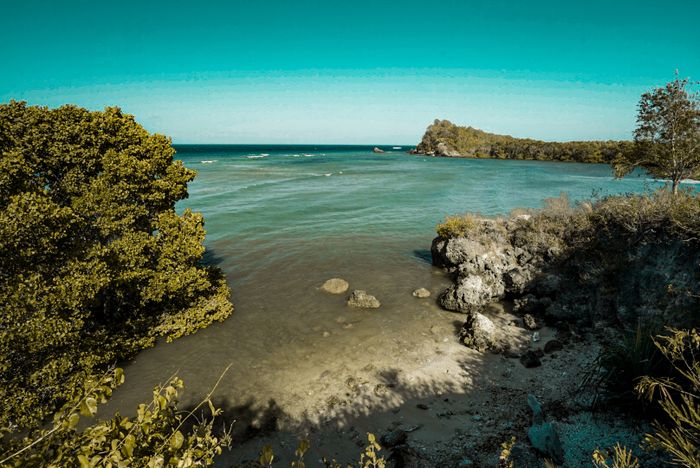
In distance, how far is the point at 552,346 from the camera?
13.9 m

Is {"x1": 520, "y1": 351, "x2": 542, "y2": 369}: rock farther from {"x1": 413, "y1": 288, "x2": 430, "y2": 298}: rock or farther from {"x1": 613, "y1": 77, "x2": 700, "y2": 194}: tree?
{"x1": 613, "y1": 77, "x2": 700, "y2": 194}: tree

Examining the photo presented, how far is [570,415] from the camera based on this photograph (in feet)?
32.6

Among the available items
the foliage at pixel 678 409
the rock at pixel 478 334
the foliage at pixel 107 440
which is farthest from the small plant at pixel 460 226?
the foliage at pixel 107 440

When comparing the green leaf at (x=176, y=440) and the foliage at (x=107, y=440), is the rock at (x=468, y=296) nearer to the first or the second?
the foliage at (x=107, y=440)

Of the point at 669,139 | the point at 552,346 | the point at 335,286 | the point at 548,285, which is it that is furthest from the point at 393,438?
the point at 669,139

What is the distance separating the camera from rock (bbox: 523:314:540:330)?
51.2 feet

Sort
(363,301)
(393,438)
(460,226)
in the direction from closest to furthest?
(393,438) < (363,301) < (460,226)

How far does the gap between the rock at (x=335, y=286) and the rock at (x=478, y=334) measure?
25.1ft

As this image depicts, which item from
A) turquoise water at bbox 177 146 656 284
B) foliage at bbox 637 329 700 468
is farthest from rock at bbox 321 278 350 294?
foliage at bbox 637 329 700 468

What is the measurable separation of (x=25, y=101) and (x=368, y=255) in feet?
66.1

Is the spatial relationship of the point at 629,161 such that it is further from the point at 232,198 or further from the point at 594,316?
the point at 232,198

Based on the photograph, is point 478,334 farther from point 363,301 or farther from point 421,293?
point 363,301

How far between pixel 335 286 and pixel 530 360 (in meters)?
11.1

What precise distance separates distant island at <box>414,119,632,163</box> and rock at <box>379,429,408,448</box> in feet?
380
